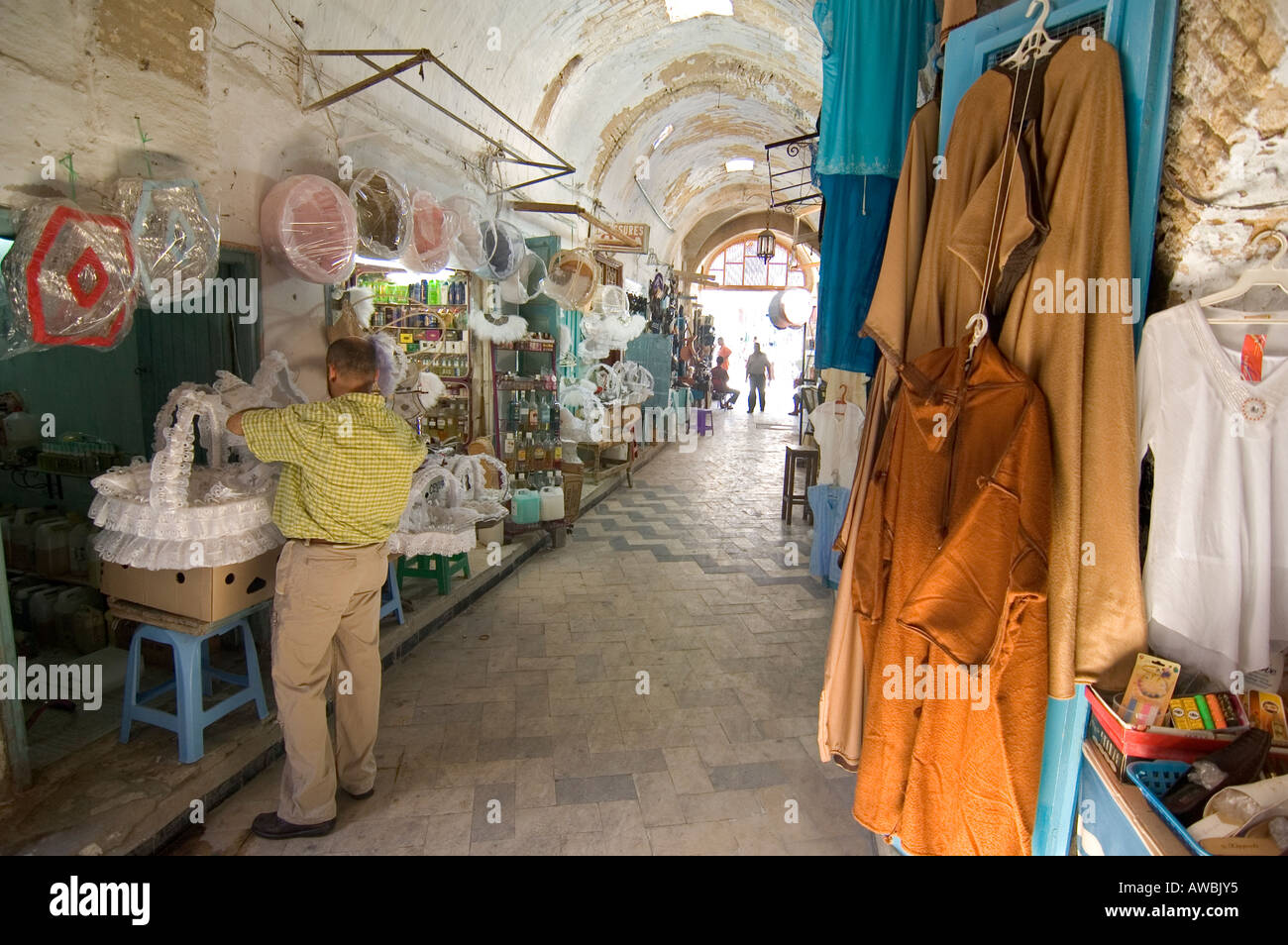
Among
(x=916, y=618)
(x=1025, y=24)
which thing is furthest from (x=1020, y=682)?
(x=1025, y=24)

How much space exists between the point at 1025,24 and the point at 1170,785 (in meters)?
2.11

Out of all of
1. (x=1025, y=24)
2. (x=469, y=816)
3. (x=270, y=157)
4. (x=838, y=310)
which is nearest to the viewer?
(x=1025, y=24)

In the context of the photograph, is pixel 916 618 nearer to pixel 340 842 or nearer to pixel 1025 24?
pixel 1025 24

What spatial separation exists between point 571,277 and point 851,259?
559cm

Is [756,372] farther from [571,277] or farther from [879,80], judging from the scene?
[879,80]

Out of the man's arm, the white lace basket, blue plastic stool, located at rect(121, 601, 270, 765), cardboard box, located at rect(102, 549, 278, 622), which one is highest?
the man's arm

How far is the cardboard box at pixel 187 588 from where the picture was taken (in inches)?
119

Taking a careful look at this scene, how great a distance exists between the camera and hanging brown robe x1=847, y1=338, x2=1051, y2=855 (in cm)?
168

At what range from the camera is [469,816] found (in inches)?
115

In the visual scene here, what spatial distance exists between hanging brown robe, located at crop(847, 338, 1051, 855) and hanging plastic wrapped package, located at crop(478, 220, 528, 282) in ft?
15.8

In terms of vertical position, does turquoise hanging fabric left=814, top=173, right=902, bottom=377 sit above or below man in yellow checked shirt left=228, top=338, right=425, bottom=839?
above

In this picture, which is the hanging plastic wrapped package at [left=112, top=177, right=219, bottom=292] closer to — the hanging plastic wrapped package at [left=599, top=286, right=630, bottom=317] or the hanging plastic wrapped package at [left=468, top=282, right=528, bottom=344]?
the hanging plastic wrapped package at [left=468, top=282, right=528, bottom=344]

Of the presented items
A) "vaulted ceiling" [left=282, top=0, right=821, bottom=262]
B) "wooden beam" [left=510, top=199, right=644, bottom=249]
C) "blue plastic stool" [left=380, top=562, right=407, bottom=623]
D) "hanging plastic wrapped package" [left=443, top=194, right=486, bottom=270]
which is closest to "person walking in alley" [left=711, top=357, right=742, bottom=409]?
"vaulted ceiling" [left=282, top=0, right=821, bottom=262]

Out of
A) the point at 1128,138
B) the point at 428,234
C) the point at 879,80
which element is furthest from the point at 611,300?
the point at 1128,138
